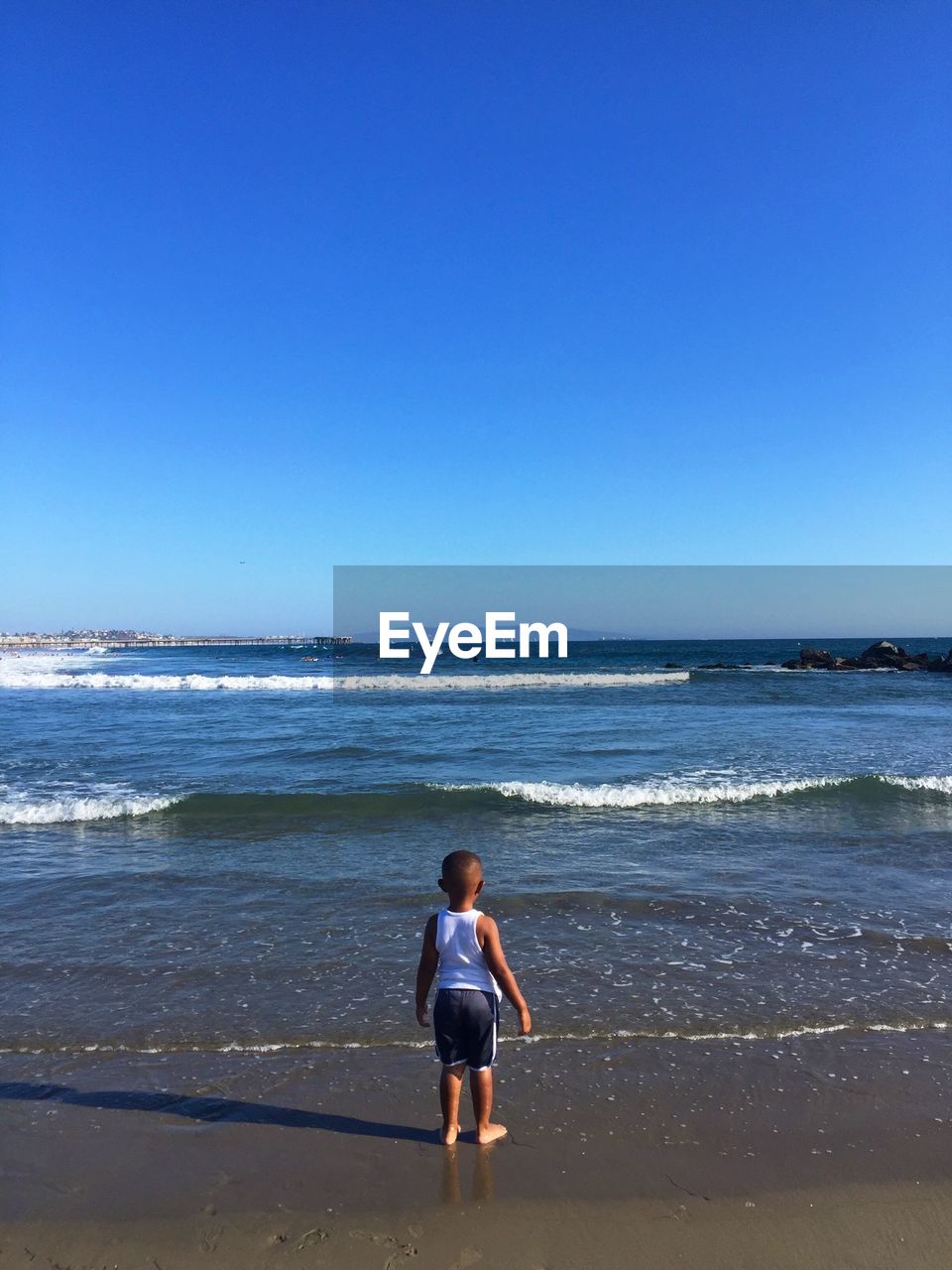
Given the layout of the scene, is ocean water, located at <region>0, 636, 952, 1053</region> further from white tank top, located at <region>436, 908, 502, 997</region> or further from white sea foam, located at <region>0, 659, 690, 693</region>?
white sea foam, located at <region>0, 659, 690, 693</region>

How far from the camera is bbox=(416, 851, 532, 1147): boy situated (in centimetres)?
393

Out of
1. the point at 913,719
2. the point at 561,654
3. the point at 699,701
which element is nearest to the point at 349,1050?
the point at 913,719

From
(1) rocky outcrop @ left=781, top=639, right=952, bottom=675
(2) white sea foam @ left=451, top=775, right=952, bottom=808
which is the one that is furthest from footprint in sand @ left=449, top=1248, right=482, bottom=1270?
(1) rocky outcrop @ left=781, top=639, right=952, bottom=675

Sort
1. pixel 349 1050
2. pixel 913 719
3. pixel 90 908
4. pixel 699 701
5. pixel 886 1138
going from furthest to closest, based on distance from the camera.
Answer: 1. pixel 699 701
2. pixel 913 719
3. pixel 90 908
4. pixel 349 1050
5. pixel 886 1138

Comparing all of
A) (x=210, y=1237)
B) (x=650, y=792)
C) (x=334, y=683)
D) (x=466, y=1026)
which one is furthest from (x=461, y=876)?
(x=334, y=683)

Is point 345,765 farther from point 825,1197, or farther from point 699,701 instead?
point 699,701

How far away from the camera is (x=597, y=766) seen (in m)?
16.0

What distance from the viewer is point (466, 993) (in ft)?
12.9

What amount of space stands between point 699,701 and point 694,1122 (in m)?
28.5

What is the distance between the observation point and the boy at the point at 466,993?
393 centimetres

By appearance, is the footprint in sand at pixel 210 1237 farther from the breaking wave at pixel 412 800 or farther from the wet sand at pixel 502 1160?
the breaking wave at pixel 412 800

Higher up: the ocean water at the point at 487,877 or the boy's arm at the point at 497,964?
the boy's arm at the point at 497,964

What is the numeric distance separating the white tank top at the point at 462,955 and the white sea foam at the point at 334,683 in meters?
34.0

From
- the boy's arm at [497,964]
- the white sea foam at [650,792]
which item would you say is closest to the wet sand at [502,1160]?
the boy's arm at [497,964]
